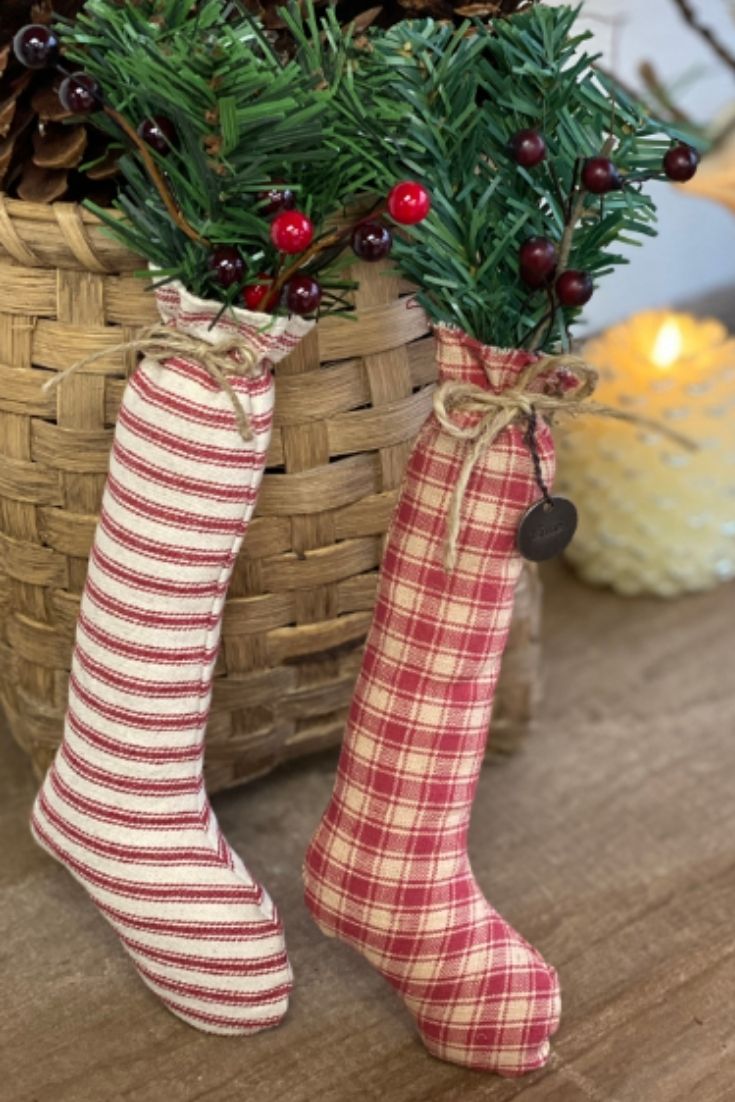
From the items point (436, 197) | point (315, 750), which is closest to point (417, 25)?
point (436, 197)

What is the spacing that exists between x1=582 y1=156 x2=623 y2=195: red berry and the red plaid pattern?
8 cm

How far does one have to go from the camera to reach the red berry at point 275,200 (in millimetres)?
570

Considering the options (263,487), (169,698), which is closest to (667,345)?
(263,487)

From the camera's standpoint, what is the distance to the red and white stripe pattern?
0.60 meters

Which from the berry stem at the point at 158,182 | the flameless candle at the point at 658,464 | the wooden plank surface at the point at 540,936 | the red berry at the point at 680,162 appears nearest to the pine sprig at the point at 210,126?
the berry stem at the point at 158,182

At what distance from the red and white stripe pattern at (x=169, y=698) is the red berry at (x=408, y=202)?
0.24ft

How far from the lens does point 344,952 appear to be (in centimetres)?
74

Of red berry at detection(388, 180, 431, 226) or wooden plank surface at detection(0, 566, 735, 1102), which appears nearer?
red berry at detection(388, 180, 431, 226)

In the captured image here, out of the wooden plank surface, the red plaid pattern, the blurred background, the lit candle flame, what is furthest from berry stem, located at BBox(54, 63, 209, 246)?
the blurred background

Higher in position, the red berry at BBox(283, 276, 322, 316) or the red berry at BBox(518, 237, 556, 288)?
the red berry at BBox(518, 237, 556, 288)

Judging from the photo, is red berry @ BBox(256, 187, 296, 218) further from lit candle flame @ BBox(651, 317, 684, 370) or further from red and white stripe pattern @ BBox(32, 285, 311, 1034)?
lit candle flame @ BBox(651, 317, 684, 370)

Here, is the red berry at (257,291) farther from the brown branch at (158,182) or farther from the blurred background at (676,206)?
the blurred background at (676,206)

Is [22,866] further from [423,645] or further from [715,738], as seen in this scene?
[715,738]

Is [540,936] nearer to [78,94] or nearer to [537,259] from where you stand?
[537,259]
